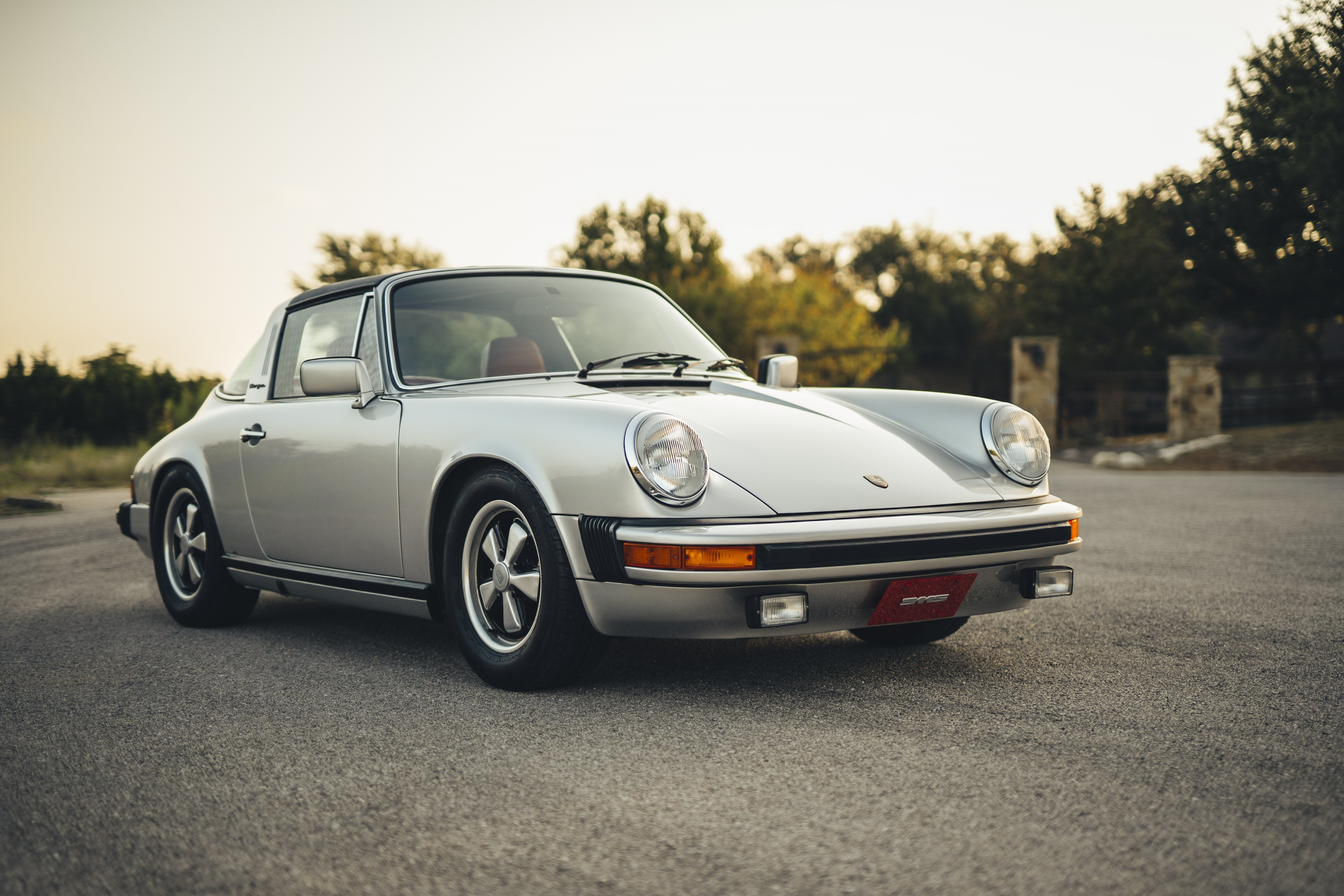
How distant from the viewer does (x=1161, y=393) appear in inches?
882

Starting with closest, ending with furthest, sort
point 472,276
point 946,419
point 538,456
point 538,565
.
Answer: point 538,456, point 538,565, point 946,419, point 472,276

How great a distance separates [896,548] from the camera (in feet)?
11.1

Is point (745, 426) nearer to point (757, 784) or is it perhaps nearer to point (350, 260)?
point (757, 784)

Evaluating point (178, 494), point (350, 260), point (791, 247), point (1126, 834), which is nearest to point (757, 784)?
point (1126, 834)

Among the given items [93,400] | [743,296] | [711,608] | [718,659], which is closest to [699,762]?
[711,608]

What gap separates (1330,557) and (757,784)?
5207mm

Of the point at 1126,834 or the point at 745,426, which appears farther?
the point at 745,426

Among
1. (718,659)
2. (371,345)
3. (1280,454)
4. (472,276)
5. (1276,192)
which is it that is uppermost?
A: (1276,192)

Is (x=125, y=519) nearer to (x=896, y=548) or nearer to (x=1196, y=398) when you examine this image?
(x=896, y=548)

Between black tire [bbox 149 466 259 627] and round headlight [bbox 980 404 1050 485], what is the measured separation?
3.24 m

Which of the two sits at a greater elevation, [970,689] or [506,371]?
[506,371]

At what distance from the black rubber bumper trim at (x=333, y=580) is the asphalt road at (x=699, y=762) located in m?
0.28

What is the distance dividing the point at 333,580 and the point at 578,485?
1.47 m

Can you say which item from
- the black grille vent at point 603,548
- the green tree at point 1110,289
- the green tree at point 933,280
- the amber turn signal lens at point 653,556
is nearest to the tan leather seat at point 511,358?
the black grille vent at point 603,548
